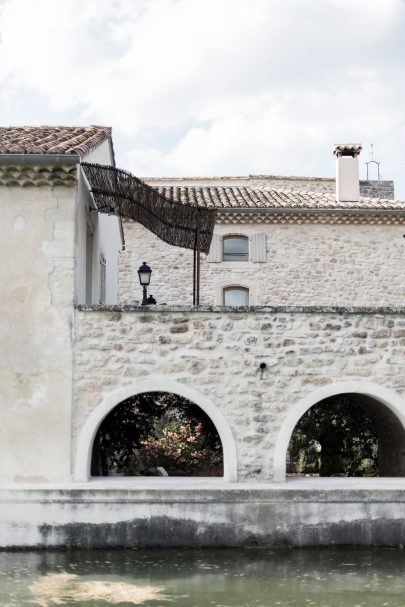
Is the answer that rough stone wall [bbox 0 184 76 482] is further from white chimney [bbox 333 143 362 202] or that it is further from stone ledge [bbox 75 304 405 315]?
white chimney [bbox 333 143 362 202]

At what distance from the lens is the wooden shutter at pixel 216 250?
777 inches

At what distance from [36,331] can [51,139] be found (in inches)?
118

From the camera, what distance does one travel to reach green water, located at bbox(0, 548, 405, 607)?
7344 mm

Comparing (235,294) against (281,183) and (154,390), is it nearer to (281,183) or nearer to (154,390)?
(281,183)

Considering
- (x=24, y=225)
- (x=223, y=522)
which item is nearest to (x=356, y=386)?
(x=223, y=522)

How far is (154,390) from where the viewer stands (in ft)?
31.3

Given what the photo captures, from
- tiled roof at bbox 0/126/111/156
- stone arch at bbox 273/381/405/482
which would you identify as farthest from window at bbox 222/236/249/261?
stone arch at bbox 273/381/405/482

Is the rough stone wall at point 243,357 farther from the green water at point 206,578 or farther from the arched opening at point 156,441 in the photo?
the arched opening at point 156,441

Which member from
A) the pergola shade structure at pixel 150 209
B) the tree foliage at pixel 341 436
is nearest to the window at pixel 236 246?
the tree foliage at pixel 341 436

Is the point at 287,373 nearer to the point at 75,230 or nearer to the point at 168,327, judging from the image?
the point at 168,327

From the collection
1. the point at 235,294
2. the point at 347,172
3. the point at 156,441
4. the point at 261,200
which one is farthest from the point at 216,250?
the point at 156,441

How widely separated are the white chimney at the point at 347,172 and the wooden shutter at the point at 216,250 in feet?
12.4

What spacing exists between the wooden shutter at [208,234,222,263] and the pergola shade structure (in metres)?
7.98

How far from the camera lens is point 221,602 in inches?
290
